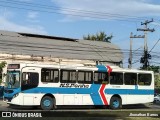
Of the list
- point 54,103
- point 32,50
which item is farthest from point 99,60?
point 54,103

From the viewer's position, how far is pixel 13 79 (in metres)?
24.9

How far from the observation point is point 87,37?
3091 inches

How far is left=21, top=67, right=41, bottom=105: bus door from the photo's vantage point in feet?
80.3

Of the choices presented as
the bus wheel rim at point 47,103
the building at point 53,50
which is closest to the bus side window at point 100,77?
the bus wheel rim at point 47,103

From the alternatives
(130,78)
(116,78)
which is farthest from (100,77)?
(130,78)

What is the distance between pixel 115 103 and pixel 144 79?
3.17 metres

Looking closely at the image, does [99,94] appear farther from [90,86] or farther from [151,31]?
[151,31]

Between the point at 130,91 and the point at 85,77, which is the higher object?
the point at 85,77

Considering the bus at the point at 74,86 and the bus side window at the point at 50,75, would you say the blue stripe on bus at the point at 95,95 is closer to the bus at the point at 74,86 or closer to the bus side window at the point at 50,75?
the bus at the point at 74,86

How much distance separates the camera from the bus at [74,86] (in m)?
24.6

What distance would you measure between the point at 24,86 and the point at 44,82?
1.31 metres

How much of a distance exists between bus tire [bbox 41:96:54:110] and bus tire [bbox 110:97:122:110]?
480 centimetres

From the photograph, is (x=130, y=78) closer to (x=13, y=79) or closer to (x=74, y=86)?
(x=74, y=86)

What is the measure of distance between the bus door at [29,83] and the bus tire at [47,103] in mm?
777
